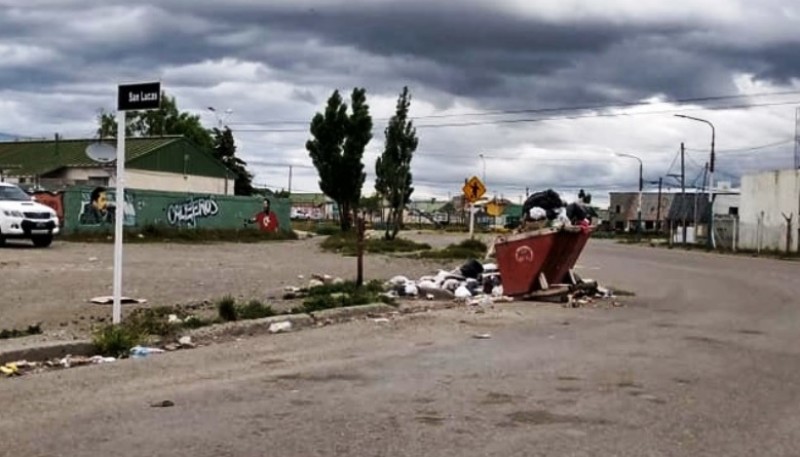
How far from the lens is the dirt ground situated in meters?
14.1

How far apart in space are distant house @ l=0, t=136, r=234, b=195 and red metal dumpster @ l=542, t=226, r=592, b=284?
1736 inches

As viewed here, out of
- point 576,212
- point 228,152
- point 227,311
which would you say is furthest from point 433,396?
point 228,152

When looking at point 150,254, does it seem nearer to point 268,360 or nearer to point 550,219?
point 550,219

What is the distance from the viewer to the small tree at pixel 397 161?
153ft

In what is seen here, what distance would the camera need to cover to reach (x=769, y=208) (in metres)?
61.7

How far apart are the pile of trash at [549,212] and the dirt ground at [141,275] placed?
4709 mm

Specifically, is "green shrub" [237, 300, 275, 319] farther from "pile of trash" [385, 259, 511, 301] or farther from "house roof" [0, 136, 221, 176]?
"house roof" [0, 136, 221, 176]

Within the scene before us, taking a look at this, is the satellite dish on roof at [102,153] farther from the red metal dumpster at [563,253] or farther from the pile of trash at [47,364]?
the red metal dumpster at [563,253]

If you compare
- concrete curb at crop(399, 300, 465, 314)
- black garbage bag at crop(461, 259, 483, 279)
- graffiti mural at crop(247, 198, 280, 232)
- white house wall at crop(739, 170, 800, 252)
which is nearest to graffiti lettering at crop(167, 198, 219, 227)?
graffiti mural at crop(247, 198, 280, 232)

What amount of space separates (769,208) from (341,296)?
2004 inches

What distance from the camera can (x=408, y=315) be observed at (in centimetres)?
1600

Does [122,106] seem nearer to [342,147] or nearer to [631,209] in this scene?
[342,147]

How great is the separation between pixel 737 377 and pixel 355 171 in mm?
46641

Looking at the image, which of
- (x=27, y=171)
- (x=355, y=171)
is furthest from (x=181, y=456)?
(x=27, y=171)
